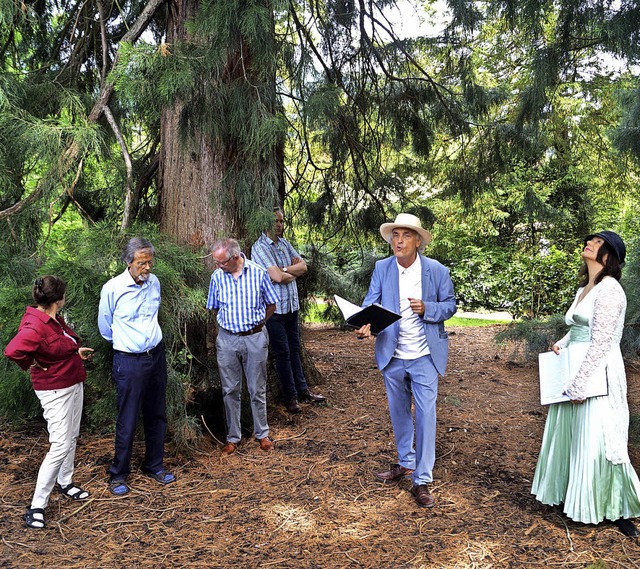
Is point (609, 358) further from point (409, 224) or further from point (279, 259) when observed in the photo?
point (279, 259)

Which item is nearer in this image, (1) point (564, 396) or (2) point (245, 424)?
(1) point (564, 396)

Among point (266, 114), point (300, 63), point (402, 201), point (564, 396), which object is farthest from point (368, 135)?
point (564, 396)

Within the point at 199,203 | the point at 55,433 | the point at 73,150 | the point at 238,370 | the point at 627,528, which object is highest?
the point at 73,150

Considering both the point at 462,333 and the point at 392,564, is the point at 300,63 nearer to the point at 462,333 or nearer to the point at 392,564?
the point at 392,564

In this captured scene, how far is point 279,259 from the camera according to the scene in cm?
518

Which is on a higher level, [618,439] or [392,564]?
[618,439]

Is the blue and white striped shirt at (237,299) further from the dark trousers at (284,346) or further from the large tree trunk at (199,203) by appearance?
the dark trousers at (284,346)

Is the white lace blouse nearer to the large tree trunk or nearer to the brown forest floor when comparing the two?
the brown forest floor

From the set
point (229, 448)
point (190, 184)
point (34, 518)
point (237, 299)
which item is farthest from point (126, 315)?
point (190, 184)

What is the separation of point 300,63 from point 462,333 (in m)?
6.16

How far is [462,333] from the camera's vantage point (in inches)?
390

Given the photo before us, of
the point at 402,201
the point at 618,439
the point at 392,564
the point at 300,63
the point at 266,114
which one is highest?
the point at 300,63

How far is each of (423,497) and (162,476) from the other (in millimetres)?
1668

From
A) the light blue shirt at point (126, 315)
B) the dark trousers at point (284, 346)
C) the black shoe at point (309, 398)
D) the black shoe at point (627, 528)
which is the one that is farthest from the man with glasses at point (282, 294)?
the black shoe at point (627, 528)
